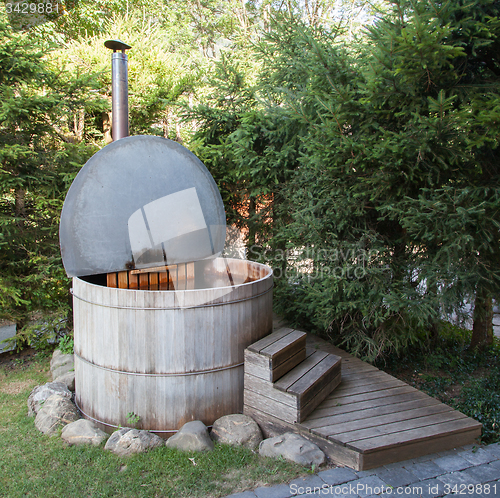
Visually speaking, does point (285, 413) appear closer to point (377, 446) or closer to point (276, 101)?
point (377, 446)

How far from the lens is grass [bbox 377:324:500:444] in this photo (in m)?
4.06

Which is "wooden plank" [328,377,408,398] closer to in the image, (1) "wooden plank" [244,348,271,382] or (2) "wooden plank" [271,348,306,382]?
(2) "wooden plank" [271,348,306,382]

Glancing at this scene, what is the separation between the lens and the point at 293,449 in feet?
10.7

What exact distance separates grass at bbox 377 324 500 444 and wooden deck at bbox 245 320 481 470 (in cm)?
45

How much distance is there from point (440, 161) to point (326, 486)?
9.14ft

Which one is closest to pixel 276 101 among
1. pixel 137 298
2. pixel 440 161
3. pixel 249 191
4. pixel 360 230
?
pixel 249 191

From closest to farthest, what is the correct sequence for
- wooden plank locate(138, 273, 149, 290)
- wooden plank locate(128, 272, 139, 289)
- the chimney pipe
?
wooden plank locate(128, 272, 139, 289)
wooden plank locate(138, 273, 149, 290)
the chimney pipe

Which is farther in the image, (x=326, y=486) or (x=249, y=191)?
(x=249, y=191)

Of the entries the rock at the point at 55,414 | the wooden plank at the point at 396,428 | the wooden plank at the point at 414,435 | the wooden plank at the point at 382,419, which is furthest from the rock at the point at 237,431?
the rock at the point at 55,414

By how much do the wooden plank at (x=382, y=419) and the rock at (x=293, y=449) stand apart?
0.45 ft

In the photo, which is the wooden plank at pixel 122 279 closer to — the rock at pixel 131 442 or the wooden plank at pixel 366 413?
the rock at pixel 131 442

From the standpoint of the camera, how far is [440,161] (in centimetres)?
350

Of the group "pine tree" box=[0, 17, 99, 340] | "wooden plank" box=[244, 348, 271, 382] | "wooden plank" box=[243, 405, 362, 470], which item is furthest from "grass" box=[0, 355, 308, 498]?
"pine tree" box=[0, 17, 99, 340]

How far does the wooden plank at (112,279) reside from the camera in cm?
427
